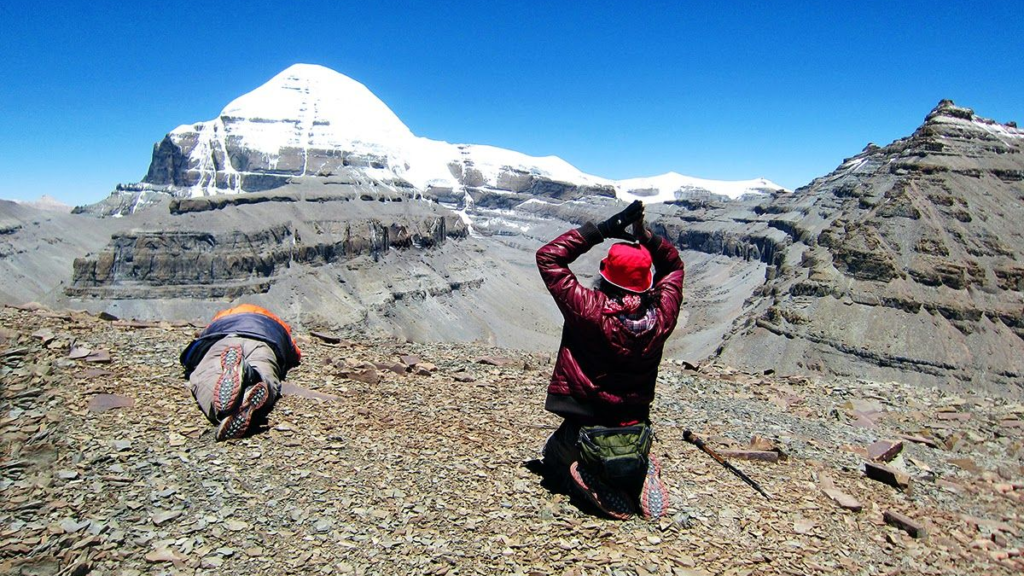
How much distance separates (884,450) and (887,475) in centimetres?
127

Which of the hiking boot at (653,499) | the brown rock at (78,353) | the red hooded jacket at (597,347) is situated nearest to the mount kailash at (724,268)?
the hiking boot at (653,499)

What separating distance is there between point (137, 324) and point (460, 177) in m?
180

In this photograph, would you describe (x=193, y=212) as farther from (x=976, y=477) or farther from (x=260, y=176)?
(x=260, y=176)

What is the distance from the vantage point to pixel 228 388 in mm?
6488

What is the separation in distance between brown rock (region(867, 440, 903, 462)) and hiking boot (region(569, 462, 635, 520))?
442 cm

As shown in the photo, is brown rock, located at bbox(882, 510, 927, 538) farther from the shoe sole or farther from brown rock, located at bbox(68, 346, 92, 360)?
brown rock, located at bbox(68, 346, 92, 360)

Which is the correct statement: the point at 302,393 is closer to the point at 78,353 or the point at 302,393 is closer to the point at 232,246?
the point at 78,353

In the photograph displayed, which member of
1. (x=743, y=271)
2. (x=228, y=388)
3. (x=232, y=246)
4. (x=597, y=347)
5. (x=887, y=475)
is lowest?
(x=743, y=271)

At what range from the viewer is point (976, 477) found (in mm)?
8023

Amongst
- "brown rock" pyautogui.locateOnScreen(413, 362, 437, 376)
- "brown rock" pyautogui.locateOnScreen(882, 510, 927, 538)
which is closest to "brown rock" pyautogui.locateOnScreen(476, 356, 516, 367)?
"brown rock" pyautogui.locateOnScreen(413, 362, 437, 376)

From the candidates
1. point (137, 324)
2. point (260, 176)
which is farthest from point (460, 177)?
point (137, 324)

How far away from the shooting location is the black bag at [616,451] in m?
5.32

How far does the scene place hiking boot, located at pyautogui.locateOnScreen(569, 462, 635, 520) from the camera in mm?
5387

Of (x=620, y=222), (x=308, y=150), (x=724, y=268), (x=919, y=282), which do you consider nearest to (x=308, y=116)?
(x=308, y=150)
